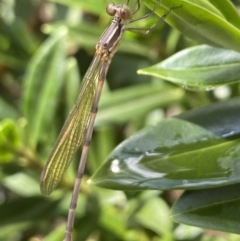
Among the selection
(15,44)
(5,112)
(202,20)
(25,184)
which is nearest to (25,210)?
(25,184)

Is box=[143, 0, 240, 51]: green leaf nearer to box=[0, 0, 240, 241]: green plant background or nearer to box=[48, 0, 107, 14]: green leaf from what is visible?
box=[0, 0, 240, 241]: green plant background

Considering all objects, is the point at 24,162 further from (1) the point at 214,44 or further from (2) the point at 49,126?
(1) the point at 214,44

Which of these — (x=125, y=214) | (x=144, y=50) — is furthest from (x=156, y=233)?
(x=144, y=50)

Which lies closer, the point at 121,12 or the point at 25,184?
the point at 121,12

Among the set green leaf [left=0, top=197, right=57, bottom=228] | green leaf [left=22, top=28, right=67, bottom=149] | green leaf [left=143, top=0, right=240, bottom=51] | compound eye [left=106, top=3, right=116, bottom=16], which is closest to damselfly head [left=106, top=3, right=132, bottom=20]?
compound eye [left=106, top=3, right=116, bottom=16]

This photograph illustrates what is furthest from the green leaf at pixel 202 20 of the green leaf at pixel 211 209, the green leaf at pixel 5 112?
the green leaf at pixel 5 112

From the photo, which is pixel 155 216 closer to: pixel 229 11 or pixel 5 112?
pixel 5 112

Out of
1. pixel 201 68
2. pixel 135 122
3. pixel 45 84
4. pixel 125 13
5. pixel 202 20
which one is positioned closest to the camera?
pixel 202 20

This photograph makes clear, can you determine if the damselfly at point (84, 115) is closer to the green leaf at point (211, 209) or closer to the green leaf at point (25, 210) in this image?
the green leaf at point (25, 210)
